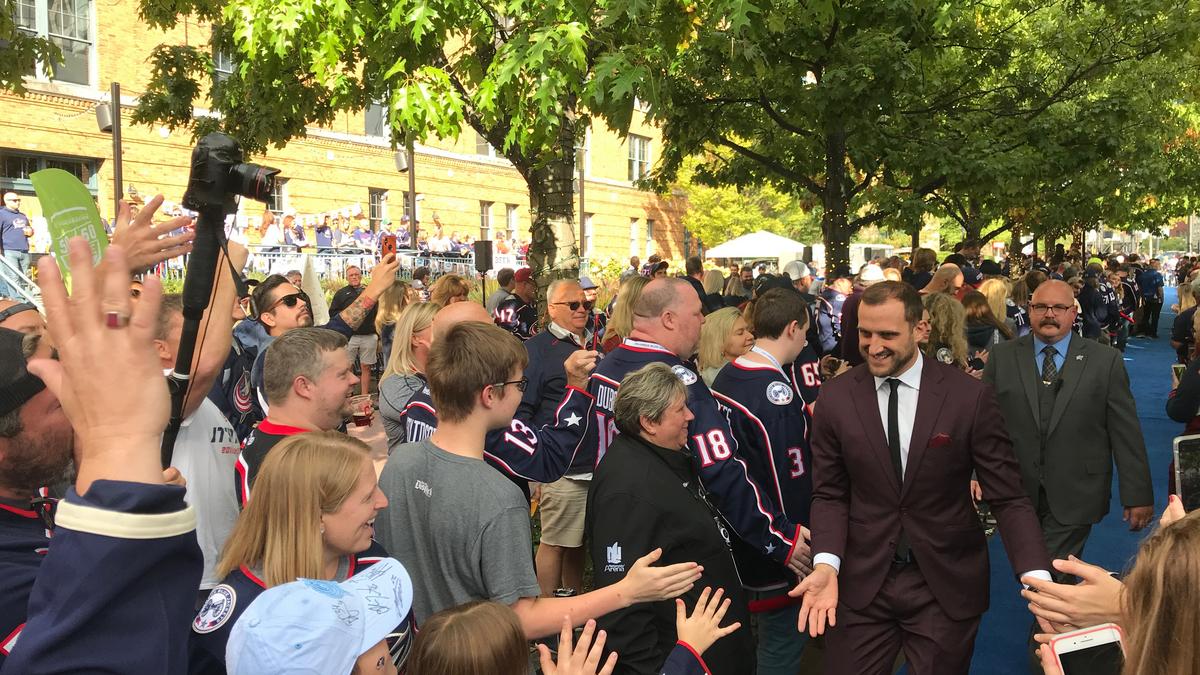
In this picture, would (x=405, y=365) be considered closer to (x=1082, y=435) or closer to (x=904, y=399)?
(x=904, y=399)

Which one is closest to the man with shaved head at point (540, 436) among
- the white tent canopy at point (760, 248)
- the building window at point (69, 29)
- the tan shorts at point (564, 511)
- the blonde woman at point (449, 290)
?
the tan shorts at point (564, 511)

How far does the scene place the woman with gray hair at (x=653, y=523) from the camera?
352 centimetres

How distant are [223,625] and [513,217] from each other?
124 feet

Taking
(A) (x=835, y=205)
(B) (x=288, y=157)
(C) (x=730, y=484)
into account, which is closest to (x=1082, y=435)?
(C) (x=730, y=484)

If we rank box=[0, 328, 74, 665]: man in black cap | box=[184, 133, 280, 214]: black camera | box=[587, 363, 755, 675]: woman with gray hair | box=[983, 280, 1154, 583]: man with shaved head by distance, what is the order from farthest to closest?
box=[983, 280, 1154, 583]: man with shaved head < box=[587, 363, 755, 675]: woman with gray hair < box=[184, 133, 280, 214]: black camera < box=[0, 328, 74, 665]: man in black cap

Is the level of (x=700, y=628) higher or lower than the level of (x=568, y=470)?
higher

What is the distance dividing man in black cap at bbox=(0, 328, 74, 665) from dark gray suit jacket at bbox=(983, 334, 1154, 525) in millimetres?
5055

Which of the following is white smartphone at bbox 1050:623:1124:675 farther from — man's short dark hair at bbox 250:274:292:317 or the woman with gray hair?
man's short dark hair at bbox 250:274:292:317

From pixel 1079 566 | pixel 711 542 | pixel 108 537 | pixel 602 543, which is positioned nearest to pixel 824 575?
pixel 711 542

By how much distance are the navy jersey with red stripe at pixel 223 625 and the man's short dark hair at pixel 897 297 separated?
2503 millimetres

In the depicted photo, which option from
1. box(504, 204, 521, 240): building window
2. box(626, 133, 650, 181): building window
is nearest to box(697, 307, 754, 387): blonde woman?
box(504, 204, 521, 240): building window

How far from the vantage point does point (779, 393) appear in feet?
15.7

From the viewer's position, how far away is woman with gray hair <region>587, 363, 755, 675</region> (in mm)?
3516

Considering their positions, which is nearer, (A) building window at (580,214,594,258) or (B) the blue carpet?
(B) the blue carpet
